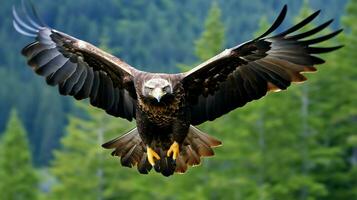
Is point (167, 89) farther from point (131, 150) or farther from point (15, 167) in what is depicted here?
point (15, 167)

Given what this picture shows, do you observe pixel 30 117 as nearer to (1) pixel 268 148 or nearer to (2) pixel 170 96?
(1) pixel 268 148

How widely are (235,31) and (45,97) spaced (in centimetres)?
4472

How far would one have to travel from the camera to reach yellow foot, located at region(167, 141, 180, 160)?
33.5 feet

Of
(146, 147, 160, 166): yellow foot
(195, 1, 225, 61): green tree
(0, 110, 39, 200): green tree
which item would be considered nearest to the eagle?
(146, 147, 160, 166): yellow foot

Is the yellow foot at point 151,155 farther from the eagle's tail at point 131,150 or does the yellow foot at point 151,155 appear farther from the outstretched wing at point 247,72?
the outstretched wing at point 247,72

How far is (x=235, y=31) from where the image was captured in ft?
511

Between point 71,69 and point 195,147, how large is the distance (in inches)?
63.3

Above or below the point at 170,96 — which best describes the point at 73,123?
above

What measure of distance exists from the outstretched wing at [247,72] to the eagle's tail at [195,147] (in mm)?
222

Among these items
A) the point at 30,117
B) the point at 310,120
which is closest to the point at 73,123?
the point at 310,120

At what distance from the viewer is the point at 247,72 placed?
34.2ft

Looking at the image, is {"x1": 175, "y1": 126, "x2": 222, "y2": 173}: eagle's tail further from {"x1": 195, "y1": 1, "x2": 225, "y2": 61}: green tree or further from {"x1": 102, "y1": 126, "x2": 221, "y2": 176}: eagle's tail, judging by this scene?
{"x1": 195, "y1": 1, "x2": 225, "y2": 61}: green tree

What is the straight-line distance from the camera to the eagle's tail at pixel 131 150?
10.8 meters

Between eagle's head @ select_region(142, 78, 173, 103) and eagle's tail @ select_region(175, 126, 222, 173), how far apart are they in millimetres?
1430
